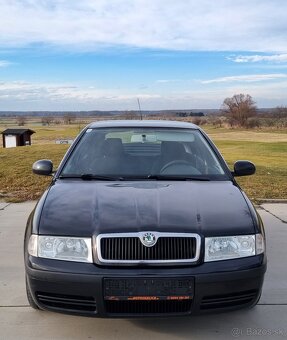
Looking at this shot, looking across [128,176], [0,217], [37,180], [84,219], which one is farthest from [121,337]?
[37,180]

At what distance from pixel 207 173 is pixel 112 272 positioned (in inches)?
67.6

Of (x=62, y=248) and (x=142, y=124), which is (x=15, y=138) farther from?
(x=62, y=248)

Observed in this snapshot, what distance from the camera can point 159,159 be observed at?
14.9ft

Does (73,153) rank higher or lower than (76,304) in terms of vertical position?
higher

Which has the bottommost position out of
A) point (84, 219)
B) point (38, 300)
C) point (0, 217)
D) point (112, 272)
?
point (0, 217)

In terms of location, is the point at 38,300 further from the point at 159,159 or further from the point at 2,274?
the point at 159,159

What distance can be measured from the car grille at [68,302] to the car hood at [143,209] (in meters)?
0.40

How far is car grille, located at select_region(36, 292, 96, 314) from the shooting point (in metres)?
3.02

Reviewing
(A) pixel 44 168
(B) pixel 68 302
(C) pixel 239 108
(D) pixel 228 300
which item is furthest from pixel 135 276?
(C) pixel 239 108

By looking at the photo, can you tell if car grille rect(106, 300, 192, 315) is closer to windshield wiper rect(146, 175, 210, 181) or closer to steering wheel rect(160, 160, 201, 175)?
windshield wiper rect(146, 175, 210, 181)

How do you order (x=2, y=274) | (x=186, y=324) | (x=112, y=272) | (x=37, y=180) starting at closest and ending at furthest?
(x=112, y=272), (x=186, y=324), (x=2, y=274), (x=37, y=180)

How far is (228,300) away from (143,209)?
0.83m

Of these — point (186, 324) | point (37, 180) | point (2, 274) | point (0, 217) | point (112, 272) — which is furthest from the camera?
point (37, 180)

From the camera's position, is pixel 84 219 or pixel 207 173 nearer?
pixel 84 219
